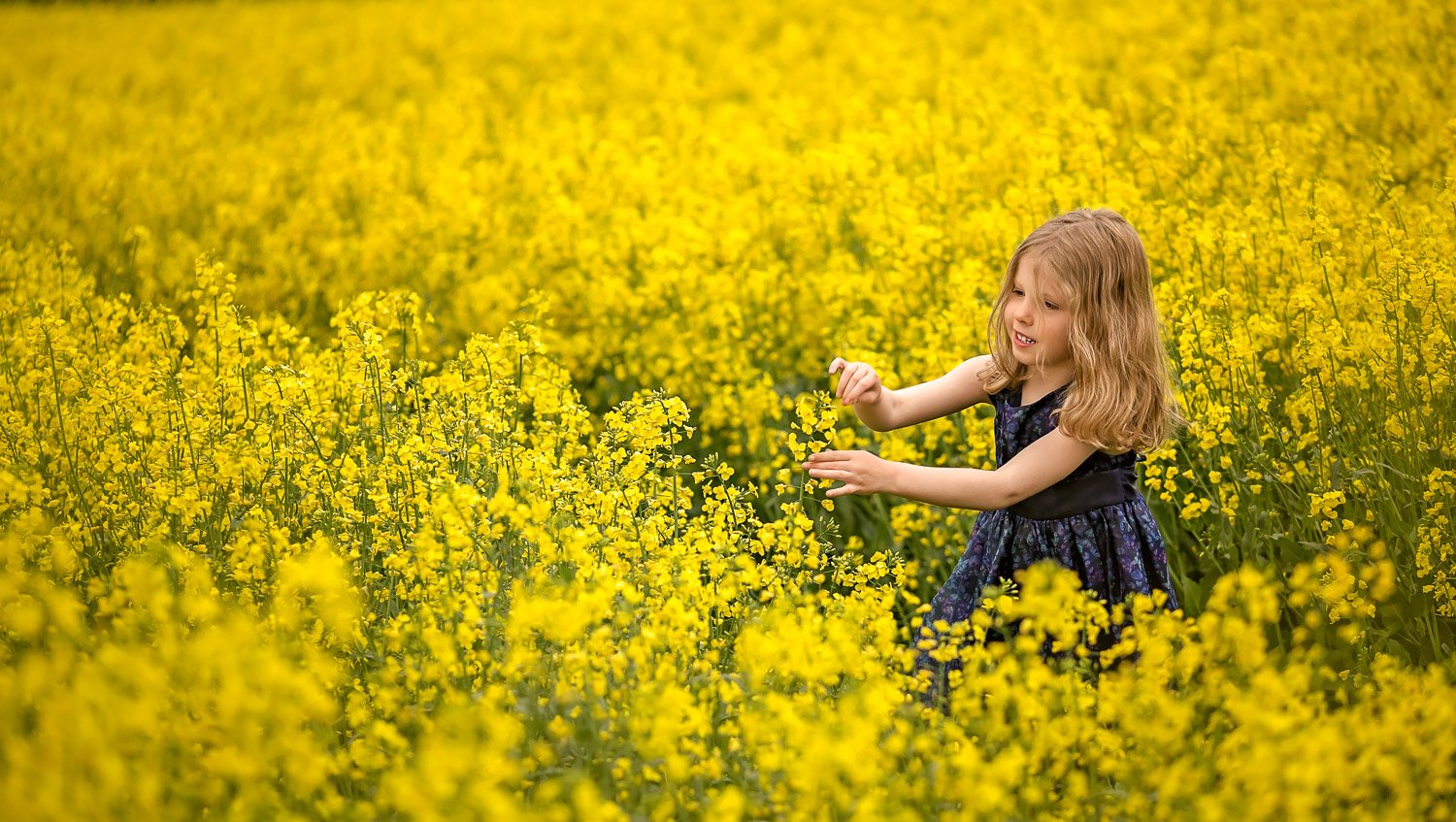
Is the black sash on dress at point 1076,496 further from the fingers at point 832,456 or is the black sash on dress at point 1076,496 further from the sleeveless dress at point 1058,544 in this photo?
the fingers at point 832,456

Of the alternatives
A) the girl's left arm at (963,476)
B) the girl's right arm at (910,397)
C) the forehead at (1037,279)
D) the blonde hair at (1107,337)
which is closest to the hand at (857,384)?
the girl's right arm at (910,397)

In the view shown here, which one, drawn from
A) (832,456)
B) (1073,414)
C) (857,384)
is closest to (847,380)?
(857,384)

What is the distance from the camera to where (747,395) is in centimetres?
498

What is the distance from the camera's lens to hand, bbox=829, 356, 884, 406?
349 centimetres

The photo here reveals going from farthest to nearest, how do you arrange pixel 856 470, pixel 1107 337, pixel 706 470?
pixel 706 470 < pixel 1107 337 < pixel 856 470

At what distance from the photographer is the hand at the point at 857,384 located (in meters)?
3.49


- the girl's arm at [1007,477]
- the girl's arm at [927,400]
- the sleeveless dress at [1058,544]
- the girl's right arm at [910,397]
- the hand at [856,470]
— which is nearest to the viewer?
the hand at [856,470]

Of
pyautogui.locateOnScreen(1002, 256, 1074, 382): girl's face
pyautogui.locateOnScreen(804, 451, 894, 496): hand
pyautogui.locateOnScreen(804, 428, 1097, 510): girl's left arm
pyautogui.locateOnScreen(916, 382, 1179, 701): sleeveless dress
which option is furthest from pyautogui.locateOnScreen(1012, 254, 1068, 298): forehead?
pyautogui.locateOnScreen(804, 451, 894, 496): hand

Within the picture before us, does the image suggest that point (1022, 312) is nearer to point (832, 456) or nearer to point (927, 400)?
point (927, 400)

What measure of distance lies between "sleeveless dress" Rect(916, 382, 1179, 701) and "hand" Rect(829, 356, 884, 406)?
38 cm

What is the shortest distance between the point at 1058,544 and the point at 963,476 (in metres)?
0.39

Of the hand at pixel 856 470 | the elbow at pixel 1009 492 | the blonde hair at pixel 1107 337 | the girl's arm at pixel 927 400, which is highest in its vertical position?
the blonde hair at pixel 1107 337

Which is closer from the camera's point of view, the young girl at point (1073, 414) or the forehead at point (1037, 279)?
the young girl at point (1073, 414)

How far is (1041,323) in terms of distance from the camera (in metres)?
3.46
